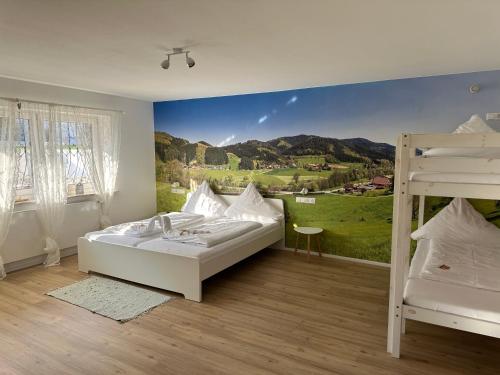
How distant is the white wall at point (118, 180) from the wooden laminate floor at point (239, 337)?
2.39ft

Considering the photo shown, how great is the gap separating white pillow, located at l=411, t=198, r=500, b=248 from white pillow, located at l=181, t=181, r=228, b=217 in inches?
116

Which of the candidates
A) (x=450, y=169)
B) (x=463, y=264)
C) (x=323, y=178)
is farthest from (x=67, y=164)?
(x=463, y=264)

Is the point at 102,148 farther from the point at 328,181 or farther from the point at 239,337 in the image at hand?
the point at 239,337

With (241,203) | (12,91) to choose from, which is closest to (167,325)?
(241,203)

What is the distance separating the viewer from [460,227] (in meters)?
3.88

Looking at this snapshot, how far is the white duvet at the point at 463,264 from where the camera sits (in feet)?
8.68

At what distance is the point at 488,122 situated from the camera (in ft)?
12.8

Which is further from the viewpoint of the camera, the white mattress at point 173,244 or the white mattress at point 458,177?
the white mattress at point 173,244

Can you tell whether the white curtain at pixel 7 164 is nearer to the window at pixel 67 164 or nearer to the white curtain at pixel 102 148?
the window at pixel 67 164

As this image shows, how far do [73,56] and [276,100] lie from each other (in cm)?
288

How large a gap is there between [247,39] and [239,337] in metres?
2.46

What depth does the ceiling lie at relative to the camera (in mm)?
2080

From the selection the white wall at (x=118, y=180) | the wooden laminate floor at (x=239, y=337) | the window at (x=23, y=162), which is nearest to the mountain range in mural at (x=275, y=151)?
the white wall at (x=118, y=180)

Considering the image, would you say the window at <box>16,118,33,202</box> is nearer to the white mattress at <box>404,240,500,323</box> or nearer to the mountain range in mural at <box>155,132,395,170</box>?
the mountain range in mural at <box>155,132,395,170</box>
